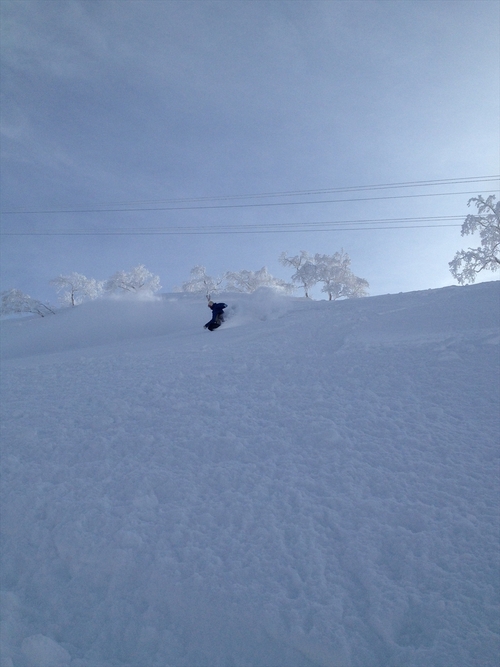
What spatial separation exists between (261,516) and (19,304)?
153 feet

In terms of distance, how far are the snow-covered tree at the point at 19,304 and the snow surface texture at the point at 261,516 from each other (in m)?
38.6

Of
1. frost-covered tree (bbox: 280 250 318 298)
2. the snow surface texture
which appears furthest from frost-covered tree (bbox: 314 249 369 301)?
the snow surface texture

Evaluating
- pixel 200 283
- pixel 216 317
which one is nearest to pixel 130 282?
pixel 200 283

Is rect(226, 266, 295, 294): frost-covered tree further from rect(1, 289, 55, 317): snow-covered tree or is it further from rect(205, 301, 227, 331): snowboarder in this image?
rect(205, 301, 227, 331): snowboarder

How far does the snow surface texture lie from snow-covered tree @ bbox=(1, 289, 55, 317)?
1520 inches

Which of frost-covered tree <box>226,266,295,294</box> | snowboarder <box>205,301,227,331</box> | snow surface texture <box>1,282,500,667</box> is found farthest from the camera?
frost-covered tree <box>226,266,295,294</box>

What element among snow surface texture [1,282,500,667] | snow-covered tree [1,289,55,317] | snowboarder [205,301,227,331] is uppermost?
snow-covered tree [1,289,55,317]

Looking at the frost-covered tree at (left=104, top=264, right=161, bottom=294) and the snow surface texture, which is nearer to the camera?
the snow surface texture

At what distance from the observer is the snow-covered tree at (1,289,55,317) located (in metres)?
42.6

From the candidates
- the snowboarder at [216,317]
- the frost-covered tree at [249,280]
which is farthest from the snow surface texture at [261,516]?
the frost-covered tree at [249,280]

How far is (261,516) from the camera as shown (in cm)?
433

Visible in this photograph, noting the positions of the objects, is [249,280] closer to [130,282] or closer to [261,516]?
[130,282]

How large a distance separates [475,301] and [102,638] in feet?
41.3

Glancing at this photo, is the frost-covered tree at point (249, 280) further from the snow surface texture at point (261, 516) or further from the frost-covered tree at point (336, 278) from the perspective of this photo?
the snow surface texture at point (261, 516)
